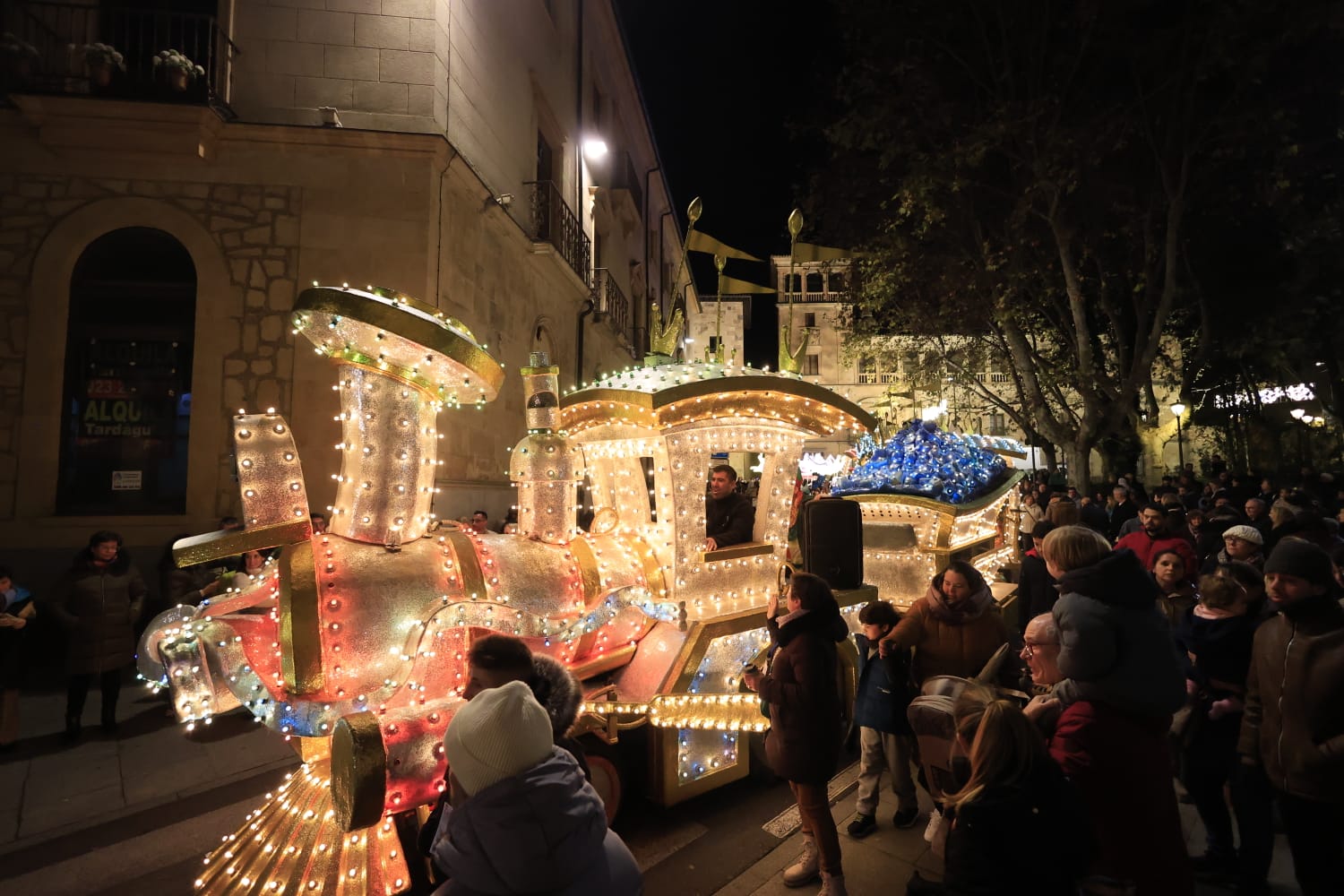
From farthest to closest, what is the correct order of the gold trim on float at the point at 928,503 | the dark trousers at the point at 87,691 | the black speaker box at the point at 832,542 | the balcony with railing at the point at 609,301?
the balcony with railing at the point at 609,301, the gold trim on float at the point at 928,503, the dark trousers at the point at 87,691, the black speaker box at the point at 832,542

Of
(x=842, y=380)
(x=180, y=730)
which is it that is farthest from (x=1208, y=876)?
(x=842, y=380)

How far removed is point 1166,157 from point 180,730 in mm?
17334

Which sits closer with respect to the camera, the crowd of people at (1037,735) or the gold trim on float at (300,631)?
the crowd of people at (1037,735)

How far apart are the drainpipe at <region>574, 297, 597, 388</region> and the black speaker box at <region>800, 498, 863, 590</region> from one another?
11205 millimetres

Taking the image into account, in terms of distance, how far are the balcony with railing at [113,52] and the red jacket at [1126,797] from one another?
9978 mm

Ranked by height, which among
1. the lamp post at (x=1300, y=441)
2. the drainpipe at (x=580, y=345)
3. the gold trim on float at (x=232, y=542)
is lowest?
the gold trim on float at (x=232, y=542)

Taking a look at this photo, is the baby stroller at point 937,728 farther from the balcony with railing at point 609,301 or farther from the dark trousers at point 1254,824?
the balcony with railing at point 609,301

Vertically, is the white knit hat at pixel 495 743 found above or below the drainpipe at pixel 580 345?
below

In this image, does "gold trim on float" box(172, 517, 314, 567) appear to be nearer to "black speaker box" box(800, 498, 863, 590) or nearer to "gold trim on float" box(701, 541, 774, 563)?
"gold trim on float" box(701, 541, 774, 563)

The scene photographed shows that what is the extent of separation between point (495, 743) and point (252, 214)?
880 cm

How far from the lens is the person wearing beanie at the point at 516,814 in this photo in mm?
1708

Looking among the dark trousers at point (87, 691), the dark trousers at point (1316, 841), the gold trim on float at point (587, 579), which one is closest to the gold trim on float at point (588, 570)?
the gold trim on float at point (587, 579)

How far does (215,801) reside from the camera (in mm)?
4629

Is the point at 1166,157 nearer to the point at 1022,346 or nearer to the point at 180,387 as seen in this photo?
the point at 1022,346
